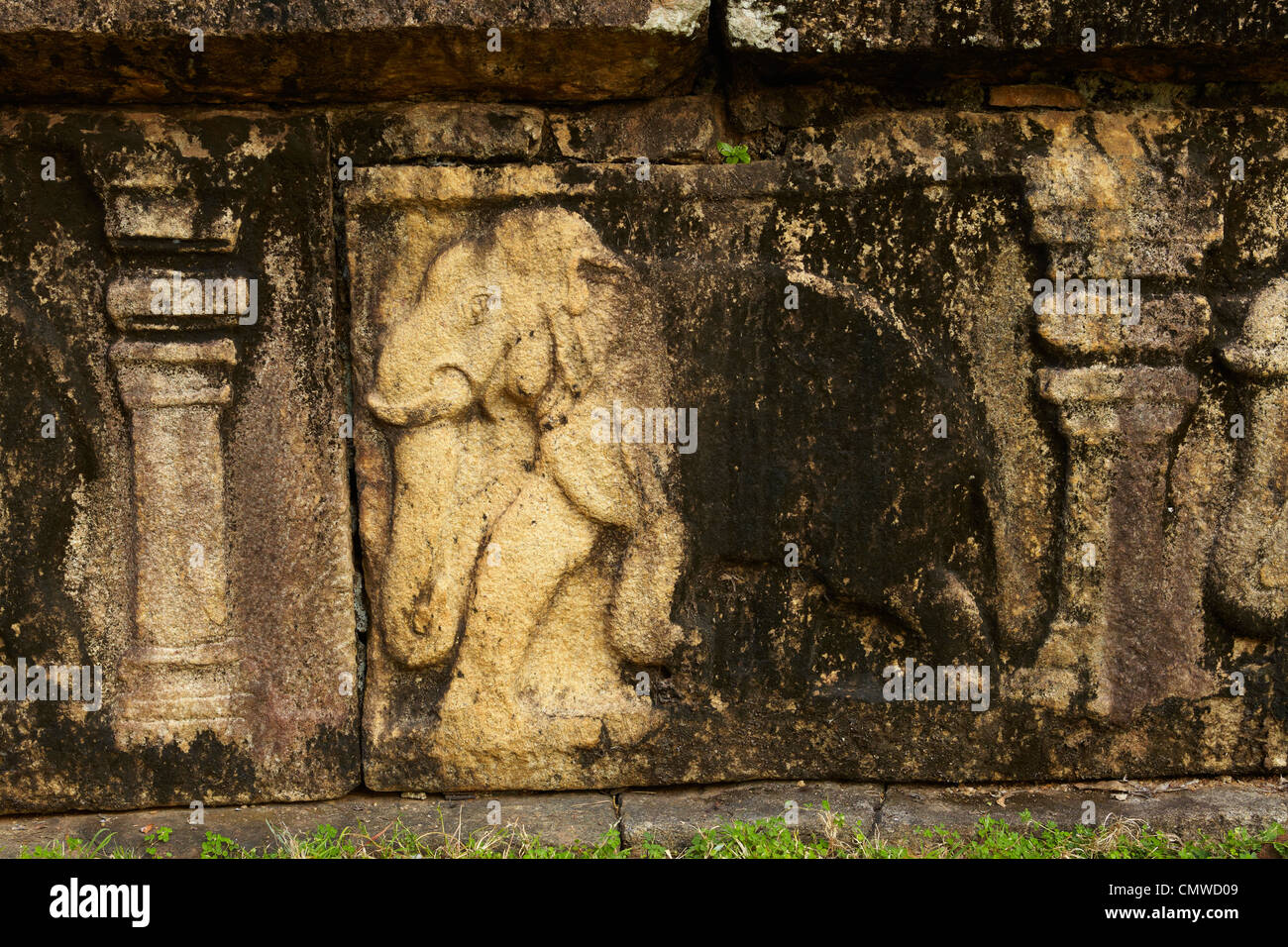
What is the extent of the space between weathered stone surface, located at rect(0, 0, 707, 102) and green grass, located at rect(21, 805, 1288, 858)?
6.28 ft

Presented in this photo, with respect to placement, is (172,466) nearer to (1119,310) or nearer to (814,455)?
(814,455)

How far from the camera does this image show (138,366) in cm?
309

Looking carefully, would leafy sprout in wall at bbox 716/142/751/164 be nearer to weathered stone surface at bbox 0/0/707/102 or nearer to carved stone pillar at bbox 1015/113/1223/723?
weathered stone surface at bbox 0/0/707/102

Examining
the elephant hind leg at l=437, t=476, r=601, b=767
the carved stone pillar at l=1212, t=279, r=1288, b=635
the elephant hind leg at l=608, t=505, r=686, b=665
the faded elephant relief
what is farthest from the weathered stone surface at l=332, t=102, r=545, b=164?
the carved stone pillar at l=1212, t=279, r=1288, b=635

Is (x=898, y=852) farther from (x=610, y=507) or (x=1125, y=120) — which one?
(x=1125, y=120)

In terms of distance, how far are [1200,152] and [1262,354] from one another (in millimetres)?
562

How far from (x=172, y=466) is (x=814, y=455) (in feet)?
5.56

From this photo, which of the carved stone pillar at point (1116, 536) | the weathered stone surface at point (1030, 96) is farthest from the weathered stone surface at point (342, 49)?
the carved stone pillar at point (1116, 536)

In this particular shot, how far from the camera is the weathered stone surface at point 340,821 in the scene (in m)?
3.12

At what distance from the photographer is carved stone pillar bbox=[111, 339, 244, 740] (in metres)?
3.10

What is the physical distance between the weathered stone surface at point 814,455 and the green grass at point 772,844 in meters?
0.20

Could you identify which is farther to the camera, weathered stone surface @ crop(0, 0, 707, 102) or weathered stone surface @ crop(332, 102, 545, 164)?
weathered stone surface @ crop(332, 102, 545, 164)

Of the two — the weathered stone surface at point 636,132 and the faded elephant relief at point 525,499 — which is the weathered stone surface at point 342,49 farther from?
the faded elephant relief at point 525,499

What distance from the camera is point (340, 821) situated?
3.20 meters
